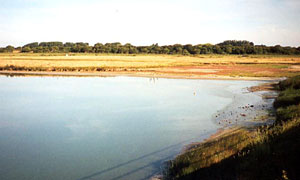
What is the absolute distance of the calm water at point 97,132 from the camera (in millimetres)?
8430

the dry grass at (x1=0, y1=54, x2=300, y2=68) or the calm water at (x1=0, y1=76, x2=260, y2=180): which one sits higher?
the dry grass at (x1=0, y1=54, x2=300, y2=68)

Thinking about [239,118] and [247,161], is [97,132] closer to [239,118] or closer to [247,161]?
[239,118]

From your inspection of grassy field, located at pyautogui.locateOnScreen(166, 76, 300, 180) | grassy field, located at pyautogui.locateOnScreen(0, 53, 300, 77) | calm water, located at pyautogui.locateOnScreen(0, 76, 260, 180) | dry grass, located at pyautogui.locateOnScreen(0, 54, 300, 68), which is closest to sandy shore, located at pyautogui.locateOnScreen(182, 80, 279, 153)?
calm water, located at pyautogui.locateOnScreen(0, 76, 260, 180)

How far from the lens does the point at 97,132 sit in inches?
476

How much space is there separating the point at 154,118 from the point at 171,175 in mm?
7169

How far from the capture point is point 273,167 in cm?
554

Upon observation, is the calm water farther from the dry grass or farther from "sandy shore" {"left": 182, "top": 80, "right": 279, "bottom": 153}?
the dry grass

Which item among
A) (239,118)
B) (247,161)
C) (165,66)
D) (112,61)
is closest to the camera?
(247,161)

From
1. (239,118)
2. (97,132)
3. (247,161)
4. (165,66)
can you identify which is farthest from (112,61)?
(247,161)

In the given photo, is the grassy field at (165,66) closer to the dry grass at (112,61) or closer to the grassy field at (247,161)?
the dry grass at (112,61)

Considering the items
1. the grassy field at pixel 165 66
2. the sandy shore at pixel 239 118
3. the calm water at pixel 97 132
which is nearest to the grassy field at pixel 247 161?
the calm water at pixel 97 132

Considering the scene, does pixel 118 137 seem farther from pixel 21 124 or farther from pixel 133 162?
pixel 21 124

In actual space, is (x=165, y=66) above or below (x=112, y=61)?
below

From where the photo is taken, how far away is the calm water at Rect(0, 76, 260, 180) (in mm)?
8430
